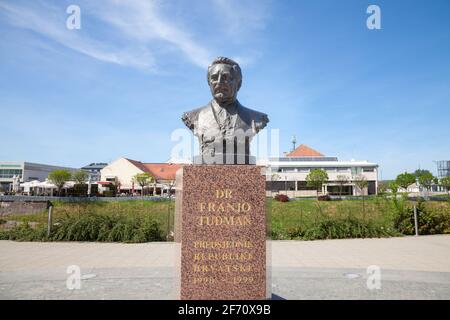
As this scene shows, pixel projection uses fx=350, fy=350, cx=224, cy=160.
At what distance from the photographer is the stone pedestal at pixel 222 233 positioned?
15.4 feet

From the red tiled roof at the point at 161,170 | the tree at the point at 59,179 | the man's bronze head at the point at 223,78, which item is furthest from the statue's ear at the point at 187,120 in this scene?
the red tiled roof at the point at 161,170

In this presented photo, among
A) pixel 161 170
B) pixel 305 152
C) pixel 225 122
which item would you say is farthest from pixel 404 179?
pixel 225 122

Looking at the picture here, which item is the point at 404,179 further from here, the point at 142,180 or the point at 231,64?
the point at 231,64

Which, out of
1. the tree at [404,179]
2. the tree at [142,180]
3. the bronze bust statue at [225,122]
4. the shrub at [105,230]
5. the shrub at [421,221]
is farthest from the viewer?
the tree at [404,179]

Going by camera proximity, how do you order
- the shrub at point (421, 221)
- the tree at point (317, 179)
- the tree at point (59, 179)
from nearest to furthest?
the shrub at point (421, 221), the tree at point (59, 179), the tree at point (317, 179)

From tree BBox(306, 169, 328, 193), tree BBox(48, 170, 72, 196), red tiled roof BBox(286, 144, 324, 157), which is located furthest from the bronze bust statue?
red tiled roof BBox(286, 144, 324, 157)

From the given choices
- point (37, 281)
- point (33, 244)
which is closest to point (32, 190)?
point (33, 244)

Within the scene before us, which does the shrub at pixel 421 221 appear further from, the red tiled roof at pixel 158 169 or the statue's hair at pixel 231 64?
the red tiled roof at pixel 158 169

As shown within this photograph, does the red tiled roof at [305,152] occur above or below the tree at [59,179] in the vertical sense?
above

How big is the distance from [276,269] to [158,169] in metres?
61.9

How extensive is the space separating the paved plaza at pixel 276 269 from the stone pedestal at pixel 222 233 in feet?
1.41

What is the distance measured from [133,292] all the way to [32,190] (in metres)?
56.6

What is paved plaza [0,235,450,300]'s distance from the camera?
5.93m

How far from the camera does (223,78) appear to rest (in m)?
5.42
